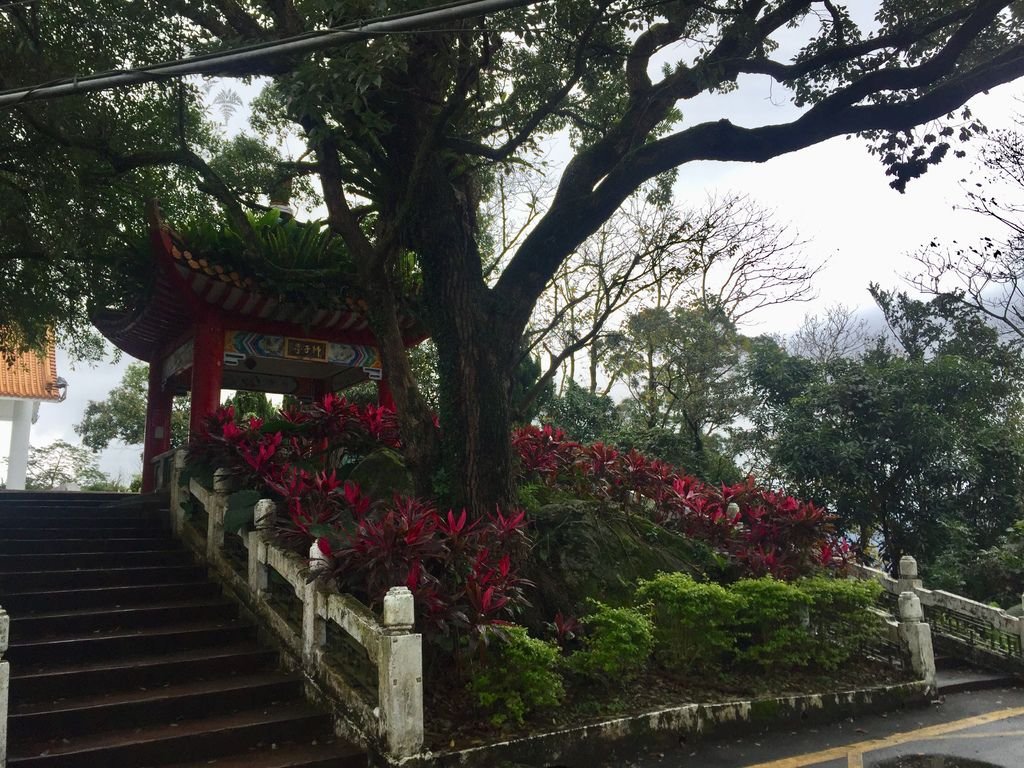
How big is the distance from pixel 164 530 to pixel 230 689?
3.79 meters

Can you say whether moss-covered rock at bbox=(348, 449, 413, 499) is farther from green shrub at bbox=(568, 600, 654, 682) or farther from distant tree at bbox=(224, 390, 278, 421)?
distant tree at bbox=(224, 390, 278, 421)

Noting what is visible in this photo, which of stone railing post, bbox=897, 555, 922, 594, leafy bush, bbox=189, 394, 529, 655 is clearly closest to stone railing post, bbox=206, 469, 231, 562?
leafy bush, bbox=189, 394, 529, 655

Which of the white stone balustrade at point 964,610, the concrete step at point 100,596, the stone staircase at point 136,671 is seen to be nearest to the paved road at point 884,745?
the white stone balustrade at point 964,610

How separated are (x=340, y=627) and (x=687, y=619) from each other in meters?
2.83

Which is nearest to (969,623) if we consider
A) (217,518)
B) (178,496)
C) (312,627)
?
(312,627)

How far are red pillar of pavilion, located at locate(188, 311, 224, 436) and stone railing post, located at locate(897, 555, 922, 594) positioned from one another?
29.5 feet

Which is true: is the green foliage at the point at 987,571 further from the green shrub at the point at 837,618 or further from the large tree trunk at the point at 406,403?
the large tree trunk at the point at 406,403

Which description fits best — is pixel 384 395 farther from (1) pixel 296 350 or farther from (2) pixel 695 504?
(2) pixel 695 504

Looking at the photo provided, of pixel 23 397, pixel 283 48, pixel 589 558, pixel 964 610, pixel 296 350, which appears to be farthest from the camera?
pixel 23 397

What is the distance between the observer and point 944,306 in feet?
52.9

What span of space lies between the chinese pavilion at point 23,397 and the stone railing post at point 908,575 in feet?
70.1

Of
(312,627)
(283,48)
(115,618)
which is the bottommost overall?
(312,627)

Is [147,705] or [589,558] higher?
[589,558]

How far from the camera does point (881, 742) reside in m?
5.69
